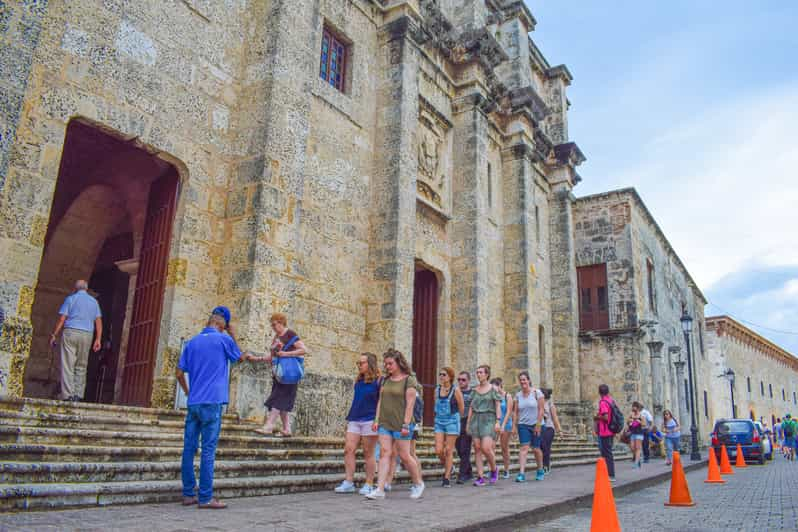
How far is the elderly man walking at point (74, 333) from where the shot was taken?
7.33 meters

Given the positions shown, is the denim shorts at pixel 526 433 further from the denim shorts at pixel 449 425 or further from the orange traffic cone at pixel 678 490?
the orange traffic cone at pixel 678 490

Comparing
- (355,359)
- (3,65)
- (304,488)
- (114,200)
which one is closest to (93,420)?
(304,488)

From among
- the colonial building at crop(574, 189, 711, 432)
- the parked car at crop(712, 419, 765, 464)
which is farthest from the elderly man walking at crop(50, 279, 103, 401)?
the parked car at crop(712, 419, 765, 464)

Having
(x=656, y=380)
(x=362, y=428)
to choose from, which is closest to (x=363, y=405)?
(x=362, y=428)

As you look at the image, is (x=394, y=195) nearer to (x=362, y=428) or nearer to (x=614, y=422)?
(x=614, y=422)

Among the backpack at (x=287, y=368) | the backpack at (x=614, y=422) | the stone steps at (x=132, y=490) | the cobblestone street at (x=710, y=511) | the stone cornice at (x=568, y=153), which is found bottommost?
the cobblestone street at (x=710, y=511)

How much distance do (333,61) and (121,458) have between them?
354 inches

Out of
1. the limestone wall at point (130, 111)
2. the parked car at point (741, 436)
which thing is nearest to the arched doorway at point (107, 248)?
the limestone wall at point (130, 111)

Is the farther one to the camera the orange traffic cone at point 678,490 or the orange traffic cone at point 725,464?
the orange traffic cone at point 725,464

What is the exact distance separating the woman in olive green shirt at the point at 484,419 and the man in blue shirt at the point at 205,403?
4.21m

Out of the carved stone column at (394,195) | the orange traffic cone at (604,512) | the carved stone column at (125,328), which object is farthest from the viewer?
the carved stone column at (394,195)

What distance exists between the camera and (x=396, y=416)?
6262mm

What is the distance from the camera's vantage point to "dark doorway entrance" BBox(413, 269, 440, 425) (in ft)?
46.4

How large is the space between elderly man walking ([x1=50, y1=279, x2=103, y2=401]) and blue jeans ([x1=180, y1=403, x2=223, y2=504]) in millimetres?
3148
